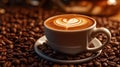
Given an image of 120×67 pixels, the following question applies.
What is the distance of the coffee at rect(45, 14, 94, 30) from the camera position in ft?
2.26

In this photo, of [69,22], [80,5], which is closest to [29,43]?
[69,22]

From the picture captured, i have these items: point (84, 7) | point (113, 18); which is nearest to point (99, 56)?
point (113, 18)

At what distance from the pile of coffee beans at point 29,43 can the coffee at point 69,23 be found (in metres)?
0.08

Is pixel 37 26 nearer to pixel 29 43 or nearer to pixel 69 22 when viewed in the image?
pixel 29 43

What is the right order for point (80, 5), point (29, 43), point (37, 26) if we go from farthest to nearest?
point (80, 5) → point (37, 26) → point (29, 43)

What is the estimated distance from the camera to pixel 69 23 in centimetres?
71

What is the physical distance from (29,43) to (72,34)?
0.70 ft

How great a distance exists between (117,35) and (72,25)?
0.96ft

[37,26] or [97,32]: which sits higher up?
[97,32]

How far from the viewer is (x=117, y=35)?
3.01ft

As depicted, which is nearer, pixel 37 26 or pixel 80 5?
pixel 37 26

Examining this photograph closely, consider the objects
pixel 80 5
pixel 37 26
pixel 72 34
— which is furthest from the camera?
pixel 80 5

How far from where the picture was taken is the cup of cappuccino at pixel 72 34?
665mm

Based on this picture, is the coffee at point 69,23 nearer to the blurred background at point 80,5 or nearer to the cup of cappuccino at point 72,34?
the cup of cappuccino at point 72,34
